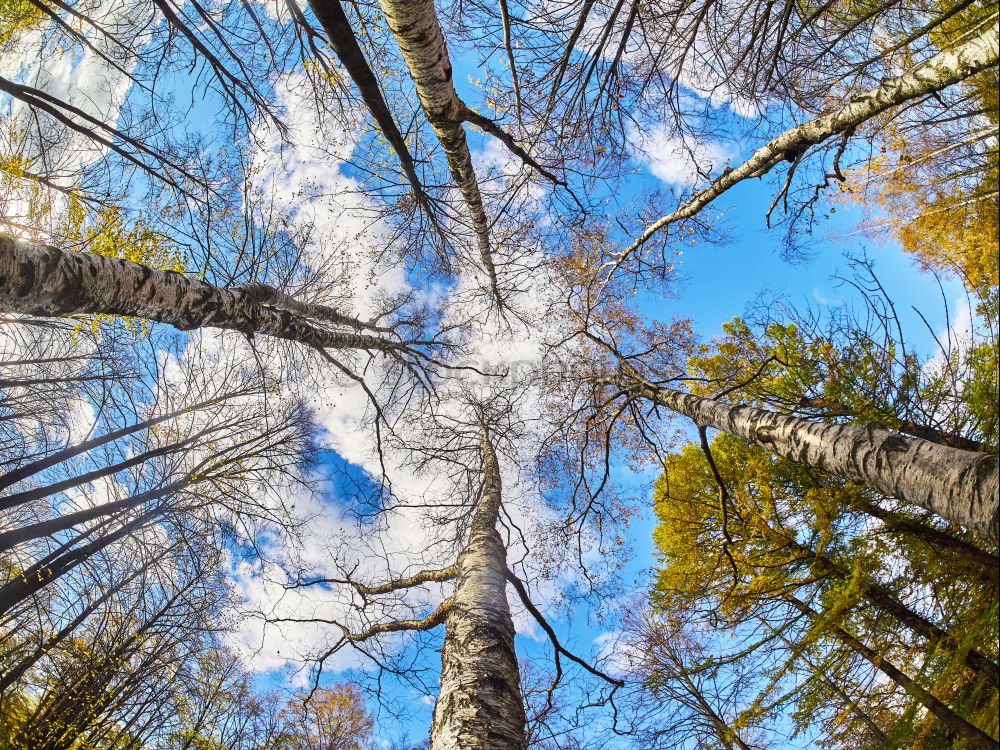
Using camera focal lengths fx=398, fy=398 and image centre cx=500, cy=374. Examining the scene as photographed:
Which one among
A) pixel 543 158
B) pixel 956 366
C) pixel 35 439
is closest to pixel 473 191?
pixel 543 158

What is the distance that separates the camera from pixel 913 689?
264 cm

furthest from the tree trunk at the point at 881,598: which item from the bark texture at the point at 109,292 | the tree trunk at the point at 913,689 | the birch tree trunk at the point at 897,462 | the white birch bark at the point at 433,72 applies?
the bark texture at the point at 109,292

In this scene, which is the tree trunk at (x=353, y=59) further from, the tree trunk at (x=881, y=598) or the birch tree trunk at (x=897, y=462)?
the tree trunk at (x=881, y=598)

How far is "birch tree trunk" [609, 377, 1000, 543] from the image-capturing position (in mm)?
1520

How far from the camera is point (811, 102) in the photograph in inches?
184

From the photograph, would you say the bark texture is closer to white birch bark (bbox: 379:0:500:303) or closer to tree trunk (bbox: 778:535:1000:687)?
white birch bark (bbox: 379:0:500:303)

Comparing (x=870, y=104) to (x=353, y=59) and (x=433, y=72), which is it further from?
(x=353, y=59)

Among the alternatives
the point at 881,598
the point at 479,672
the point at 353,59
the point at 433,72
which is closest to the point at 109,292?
the point at 353,59

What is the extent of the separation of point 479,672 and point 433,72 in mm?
3953

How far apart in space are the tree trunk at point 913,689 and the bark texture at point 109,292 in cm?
555

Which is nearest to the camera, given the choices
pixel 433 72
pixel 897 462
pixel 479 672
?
pixel 897 462

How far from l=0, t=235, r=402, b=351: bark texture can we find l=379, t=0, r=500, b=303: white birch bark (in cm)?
241

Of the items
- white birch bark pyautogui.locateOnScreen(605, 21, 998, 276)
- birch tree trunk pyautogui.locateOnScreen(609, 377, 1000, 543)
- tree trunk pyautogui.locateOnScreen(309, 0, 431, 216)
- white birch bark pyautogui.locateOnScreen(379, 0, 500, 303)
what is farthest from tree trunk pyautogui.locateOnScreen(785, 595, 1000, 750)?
tree trunk pyautogui.locateOnScreen(309, 0, 431, 216)

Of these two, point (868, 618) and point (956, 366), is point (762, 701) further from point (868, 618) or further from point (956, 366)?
point (956, 366)
